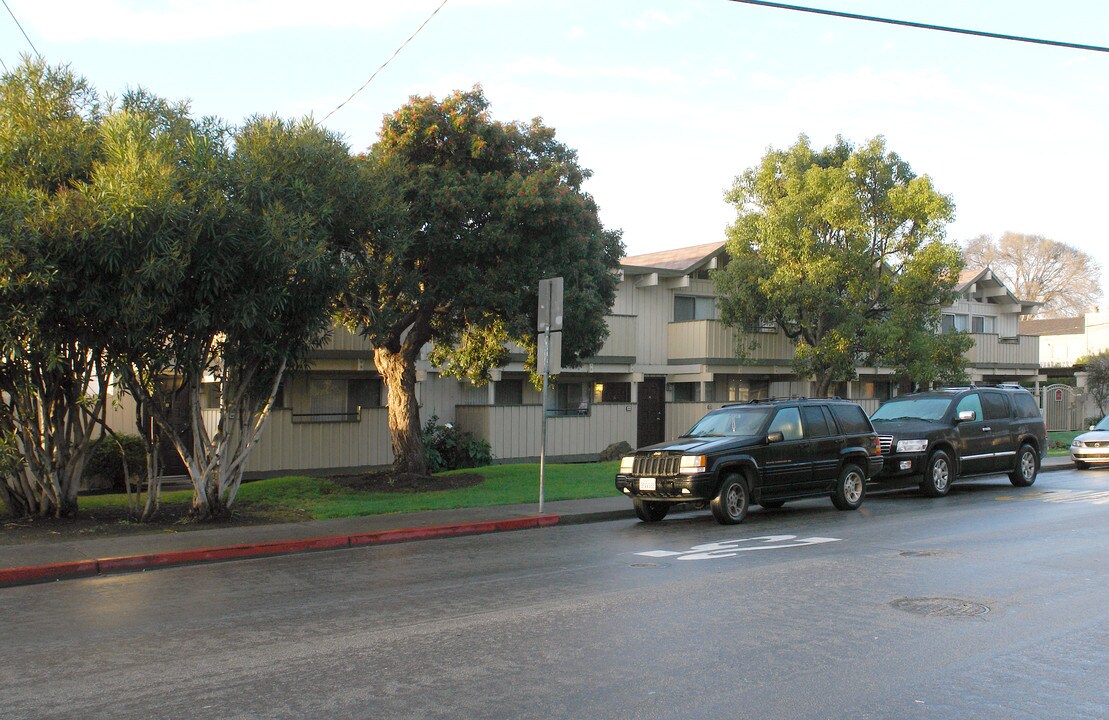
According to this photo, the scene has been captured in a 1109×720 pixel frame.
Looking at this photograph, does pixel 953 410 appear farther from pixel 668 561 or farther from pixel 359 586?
A: pixel 359 586

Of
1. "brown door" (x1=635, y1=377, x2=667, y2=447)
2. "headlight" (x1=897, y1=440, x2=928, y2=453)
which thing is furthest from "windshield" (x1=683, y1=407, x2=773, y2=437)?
"brown door" (x1=635, y1=377, x2=667, y2=447)

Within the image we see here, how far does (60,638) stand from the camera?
760cm

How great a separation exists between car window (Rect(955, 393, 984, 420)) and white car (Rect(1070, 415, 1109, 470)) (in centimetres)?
690

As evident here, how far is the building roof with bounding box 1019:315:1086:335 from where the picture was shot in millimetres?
60469

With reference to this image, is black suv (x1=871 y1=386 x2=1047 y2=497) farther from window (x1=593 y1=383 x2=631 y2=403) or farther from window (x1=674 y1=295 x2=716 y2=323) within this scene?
window (x1=674 y1=295 x2=716 y2=323)

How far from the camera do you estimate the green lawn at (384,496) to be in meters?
15.2

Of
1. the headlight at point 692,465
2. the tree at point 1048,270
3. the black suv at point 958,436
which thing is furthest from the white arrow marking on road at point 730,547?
the tree at point 1048,270

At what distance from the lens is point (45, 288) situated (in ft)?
35.8

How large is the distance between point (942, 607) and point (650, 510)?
671 cm

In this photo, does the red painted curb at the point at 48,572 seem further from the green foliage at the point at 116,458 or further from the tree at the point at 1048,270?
the tree at the point at 1048,270

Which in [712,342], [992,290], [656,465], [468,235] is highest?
[992,290]

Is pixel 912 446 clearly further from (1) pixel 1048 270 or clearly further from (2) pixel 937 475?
(1) pixel 1048 270

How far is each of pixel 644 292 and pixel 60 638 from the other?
22865 millimetres

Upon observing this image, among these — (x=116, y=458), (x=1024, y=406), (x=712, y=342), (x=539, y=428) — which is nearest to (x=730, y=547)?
(x=1024, y=406)
